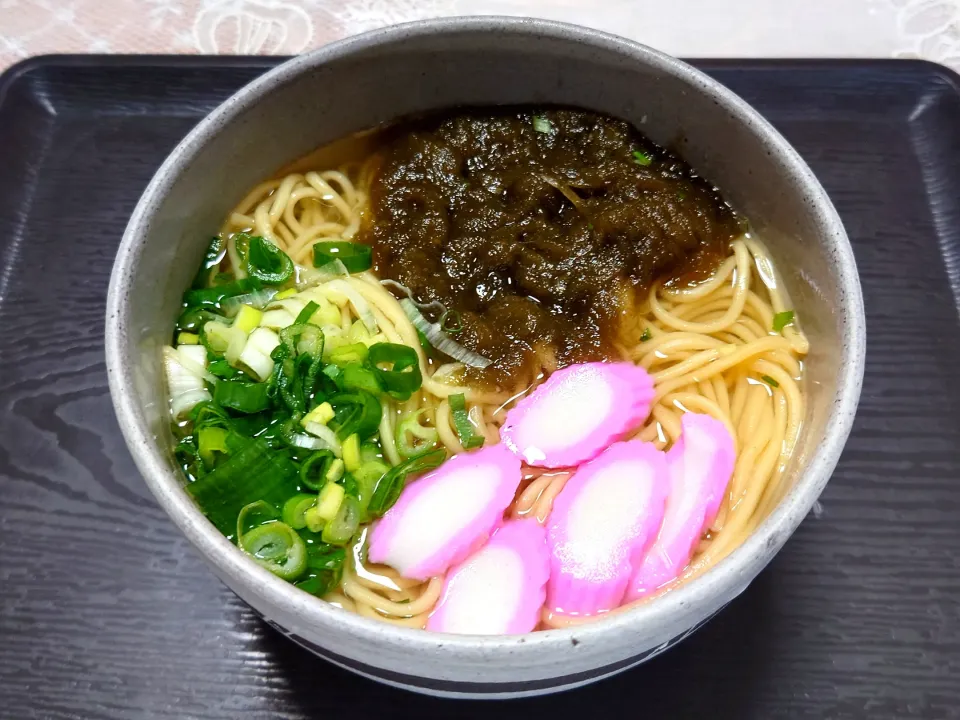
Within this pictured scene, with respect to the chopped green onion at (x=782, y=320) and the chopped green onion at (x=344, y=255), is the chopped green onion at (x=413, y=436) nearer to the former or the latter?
the chopped green onion at (x=344, y=255)

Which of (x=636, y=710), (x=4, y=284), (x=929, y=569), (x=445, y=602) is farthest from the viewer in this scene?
(x=4, y=284)

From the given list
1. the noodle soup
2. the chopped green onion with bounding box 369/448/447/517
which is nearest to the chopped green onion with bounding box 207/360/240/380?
the noodle soup

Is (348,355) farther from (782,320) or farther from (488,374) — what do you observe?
(782,320)

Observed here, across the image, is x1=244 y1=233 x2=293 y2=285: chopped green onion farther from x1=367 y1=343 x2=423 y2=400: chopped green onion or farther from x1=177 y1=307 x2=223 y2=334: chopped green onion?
x1=367 y1=343 x2=423 y2=400: chopped green onion

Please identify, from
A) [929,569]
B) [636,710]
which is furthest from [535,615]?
[929,569]

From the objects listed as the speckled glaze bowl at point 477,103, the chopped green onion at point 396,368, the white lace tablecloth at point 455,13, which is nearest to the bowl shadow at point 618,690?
the speckled glaze bowl at point 477,103

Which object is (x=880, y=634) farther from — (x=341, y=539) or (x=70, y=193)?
(x=70, y=193)

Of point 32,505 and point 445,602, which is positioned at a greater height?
point 445,602
